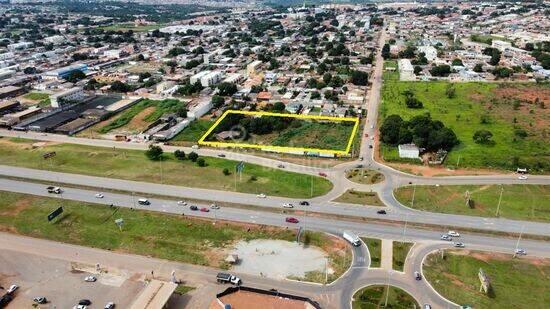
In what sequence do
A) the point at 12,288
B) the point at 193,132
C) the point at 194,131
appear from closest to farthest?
the point at 12,288, the point at 193,132, the point at 194,131

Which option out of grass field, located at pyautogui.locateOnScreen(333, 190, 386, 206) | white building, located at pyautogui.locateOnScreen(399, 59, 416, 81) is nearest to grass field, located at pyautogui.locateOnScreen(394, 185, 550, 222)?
grass field, located at pyautogui.locateOnScreen(333, 190, 386, 206)

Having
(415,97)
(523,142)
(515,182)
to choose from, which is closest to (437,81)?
(415,97)

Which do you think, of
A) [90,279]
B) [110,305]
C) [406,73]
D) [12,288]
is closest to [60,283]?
[90,279]

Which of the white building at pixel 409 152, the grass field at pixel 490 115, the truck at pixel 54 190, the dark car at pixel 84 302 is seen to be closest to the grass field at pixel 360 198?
the grass field at pixel 490 115

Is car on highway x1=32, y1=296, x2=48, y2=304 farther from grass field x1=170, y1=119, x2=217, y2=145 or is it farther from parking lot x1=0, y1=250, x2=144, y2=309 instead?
grass field x1=170, y1=119, x2=217, y2=145

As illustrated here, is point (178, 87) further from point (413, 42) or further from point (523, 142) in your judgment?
point (413, 42)

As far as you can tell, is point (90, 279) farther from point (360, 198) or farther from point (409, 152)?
point (409, 152)
